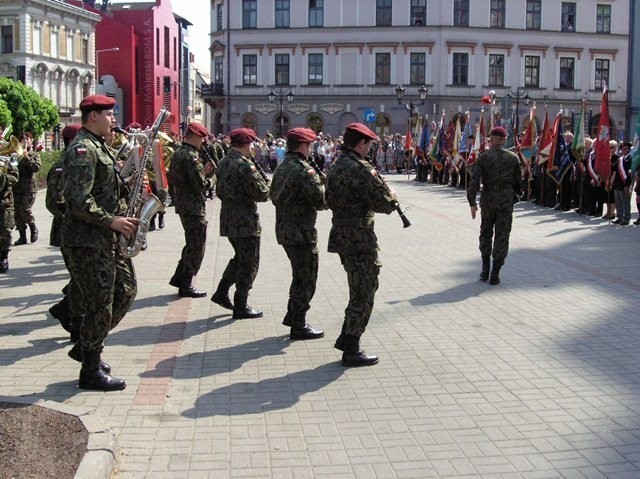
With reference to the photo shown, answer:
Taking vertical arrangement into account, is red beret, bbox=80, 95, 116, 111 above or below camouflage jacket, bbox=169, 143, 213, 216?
above

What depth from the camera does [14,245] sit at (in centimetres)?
1384

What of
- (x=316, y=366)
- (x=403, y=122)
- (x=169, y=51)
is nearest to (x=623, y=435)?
(x=316, y=366)

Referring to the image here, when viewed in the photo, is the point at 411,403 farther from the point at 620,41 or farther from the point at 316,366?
the point at 620,41

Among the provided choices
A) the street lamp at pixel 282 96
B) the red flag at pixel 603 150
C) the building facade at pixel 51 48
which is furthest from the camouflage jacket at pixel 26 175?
the street lamp at pixel 282 96

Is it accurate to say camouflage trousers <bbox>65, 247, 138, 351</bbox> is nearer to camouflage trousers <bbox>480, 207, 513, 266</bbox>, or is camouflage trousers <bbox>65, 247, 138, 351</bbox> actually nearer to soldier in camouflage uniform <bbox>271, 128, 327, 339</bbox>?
soldier in camouflage uniform <bbox>271, 128, 327, 339</bbox>

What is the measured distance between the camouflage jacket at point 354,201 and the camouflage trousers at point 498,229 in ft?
13.4

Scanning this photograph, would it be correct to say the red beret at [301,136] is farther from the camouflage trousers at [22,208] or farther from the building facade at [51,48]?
the building facade at [51,48]

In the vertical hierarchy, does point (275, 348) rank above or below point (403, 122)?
below

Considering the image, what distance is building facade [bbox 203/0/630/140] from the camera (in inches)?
2281

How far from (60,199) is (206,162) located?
306 centimetres

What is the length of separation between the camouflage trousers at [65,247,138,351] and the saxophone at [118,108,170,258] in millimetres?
132

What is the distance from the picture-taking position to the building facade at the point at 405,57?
190ft

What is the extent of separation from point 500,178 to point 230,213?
378cm

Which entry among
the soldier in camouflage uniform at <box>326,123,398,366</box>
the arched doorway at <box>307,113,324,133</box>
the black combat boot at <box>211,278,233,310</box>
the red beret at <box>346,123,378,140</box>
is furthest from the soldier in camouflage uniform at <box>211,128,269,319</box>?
the arched doorway at <box>307,113,324,133</box>
